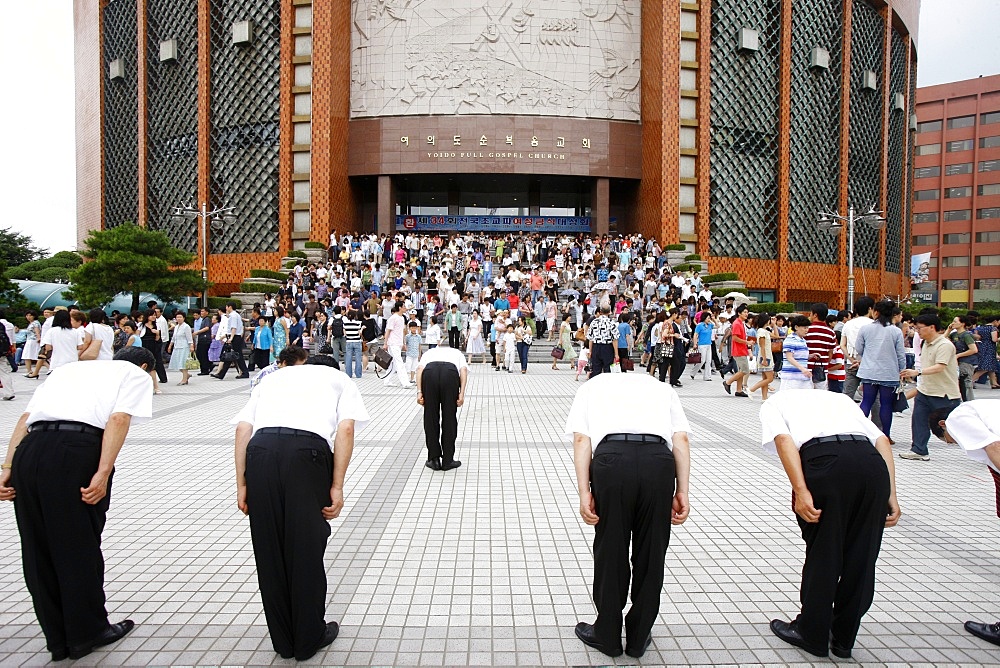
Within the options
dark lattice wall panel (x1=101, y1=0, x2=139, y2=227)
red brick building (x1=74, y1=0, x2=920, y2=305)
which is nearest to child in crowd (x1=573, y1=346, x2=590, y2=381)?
red brick building (x1=74, y1=0, x2=920, y2=305)

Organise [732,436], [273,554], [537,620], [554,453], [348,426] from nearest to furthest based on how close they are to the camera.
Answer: [273,554] → [348,426] → [537,620] → [554,453] → [732,436]

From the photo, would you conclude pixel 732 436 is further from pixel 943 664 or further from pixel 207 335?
pixel 207 335

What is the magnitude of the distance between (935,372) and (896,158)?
116 feet

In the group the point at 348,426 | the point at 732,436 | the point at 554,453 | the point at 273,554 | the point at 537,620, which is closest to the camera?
the point at 273,554

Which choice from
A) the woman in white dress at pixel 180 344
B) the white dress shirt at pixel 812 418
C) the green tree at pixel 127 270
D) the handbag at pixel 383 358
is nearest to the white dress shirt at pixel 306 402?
the white dress shirt at pixel 812 418

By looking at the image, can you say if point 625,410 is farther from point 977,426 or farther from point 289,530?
point 977,426

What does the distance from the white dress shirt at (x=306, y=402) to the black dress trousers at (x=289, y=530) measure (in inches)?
2.6

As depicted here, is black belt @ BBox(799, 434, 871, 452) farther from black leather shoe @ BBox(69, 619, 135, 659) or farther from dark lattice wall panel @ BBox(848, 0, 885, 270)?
dark lattice wall panel @ BBox(848, 0, 885, 270)

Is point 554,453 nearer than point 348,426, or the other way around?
point 348,426

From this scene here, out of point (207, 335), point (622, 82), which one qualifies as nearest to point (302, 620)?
point (207, 335)

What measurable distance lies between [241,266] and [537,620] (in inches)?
1143

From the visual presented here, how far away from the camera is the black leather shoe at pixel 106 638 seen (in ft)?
8.91

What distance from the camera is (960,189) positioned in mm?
55688

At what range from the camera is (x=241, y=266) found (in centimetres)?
2900
